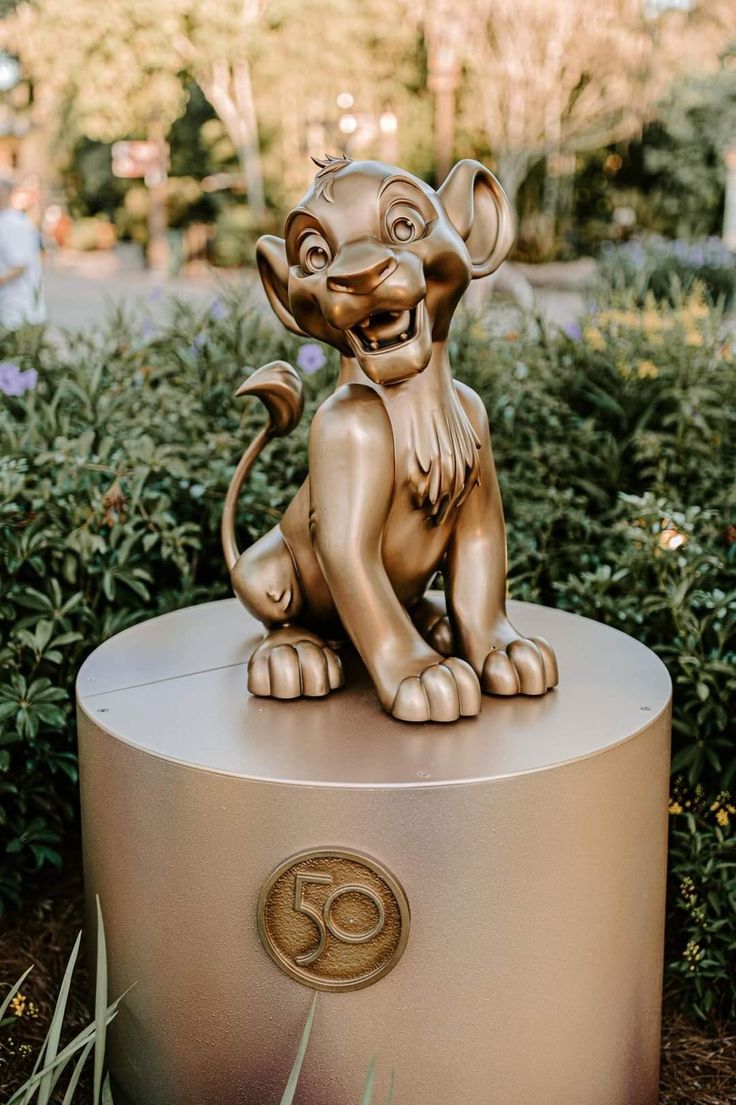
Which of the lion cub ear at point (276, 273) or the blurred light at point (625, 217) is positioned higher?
the lion cub ear at point (276, 273)

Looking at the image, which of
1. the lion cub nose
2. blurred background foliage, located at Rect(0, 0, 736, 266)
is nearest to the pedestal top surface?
the lion cub nose

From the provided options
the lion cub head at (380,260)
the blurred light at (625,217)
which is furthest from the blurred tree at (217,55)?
the lion cub head at (380,260)

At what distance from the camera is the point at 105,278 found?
69.0 ft

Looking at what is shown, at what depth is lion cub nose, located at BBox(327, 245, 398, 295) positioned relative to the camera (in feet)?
5.01

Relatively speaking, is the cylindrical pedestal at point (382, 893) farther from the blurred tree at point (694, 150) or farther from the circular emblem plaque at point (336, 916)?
the blurred tree at point (694, 150)

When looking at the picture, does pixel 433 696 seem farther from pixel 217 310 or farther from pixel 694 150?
pixel 694 150

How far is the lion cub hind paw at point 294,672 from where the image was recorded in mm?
1737

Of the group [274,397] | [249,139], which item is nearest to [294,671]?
[274,397]

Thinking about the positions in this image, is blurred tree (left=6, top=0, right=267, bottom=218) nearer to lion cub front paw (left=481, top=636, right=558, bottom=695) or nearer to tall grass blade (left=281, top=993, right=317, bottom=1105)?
lion cub front paw (left=481, top=636, right=558, bottom=695)

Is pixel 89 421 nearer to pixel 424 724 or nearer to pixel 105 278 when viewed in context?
pixel 424 724

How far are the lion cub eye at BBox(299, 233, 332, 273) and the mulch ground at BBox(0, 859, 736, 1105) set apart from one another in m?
1.43

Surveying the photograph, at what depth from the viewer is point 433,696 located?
1.63 m

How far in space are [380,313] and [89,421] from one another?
155 centimetres

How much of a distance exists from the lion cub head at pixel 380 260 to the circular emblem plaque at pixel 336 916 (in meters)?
0.70
